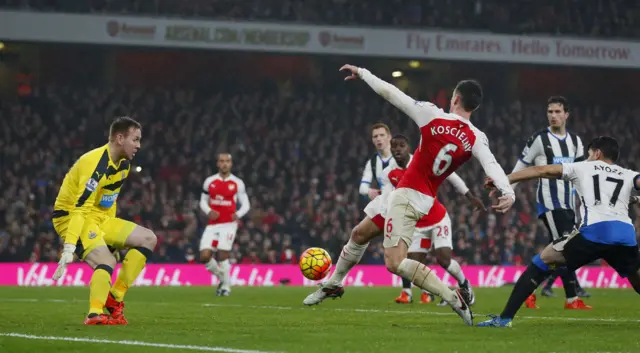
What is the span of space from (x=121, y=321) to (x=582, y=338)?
4.07m

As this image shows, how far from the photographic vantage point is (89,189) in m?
9.51

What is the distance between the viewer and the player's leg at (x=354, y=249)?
462 inches

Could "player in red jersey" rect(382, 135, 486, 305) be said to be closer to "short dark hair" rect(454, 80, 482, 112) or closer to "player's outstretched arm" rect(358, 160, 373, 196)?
"player's outstretched arm" rect(358, 160, 373, 196)

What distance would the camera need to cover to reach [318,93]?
35844 millimetres

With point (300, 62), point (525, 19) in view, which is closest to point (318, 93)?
point (300, 62)

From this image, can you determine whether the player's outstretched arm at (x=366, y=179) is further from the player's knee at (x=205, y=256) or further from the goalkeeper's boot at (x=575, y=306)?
the player's knee at (x=205, y=256)

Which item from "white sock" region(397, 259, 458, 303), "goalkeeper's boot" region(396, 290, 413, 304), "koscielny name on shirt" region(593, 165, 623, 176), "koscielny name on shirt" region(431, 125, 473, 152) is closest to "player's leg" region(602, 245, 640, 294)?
"koscielny name on shirt" region(593, 165, 623, 176)

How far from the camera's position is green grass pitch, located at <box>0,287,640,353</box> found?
767 cm

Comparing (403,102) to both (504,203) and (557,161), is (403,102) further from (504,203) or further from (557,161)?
(557,161)

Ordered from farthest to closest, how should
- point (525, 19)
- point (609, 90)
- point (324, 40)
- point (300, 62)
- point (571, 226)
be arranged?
point (609, 90), point (300, 62), point (525, 19), point (324, 40), point (571, 226)

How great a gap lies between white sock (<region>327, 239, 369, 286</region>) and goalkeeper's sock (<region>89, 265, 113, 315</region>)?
3.17 metres

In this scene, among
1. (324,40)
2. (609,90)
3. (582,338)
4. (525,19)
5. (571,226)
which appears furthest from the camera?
(609,90)

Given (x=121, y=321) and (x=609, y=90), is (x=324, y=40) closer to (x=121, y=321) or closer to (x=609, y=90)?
(x=609, y=90)

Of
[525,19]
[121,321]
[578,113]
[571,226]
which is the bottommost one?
[121,321]
